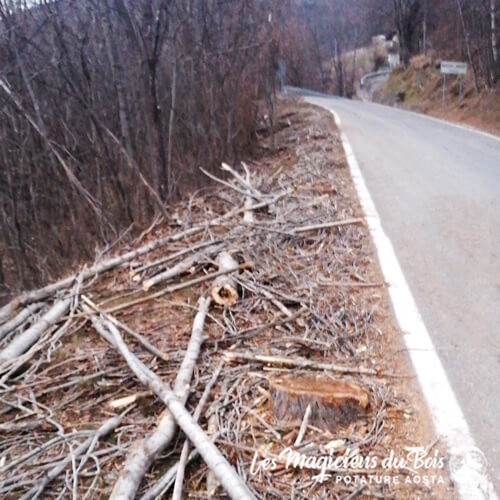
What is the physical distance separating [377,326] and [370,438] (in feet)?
4.26

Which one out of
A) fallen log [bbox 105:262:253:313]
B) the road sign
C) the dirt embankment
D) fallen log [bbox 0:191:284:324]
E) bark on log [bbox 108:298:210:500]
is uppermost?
the road sign

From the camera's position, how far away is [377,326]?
154 inches

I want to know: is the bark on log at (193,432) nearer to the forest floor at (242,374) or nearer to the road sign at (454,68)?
the forest floor at (242,374)

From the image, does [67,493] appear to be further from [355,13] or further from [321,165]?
[355,13]

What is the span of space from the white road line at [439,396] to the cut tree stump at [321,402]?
0.47m

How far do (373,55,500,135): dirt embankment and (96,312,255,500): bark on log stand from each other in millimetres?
16310

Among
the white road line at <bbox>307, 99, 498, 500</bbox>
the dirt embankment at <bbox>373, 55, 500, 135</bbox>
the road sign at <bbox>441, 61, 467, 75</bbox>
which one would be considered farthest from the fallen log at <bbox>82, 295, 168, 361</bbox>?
the road sign at <bbox>441, 61, 467, 75</bbox>

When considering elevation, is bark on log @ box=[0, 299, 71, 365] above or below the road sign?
below

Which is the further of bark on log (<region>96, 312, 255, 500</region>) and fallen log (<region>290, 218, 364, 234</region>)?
fallen log (<region>290, 218, 364, 234</region>)

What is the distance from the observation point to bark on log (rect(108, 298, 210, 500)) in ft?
8.15

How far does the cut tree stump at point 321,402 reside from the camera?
288 cm

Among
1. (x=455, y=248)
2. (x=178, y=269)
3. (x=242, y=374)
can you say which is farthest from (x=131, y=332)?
(x=455, y=248)

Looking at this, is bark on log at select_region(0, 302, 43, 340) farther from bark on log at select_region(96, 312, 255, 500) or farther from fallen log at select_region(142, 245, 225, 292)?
bark on log at select_region(96, 312, 255, 500)

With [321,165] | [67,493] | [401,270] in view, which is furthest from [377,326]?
→ [321,165]
